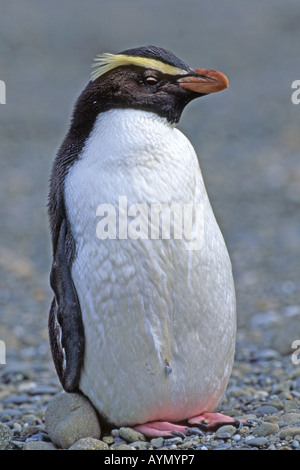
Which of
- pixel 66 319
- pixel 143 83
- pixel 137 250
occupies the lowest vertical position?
pixel 66 319

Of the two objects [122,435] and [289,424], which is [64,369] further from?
[289,424]

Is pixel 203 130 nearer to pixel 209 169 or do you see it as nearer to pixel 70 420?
pixel 209 169

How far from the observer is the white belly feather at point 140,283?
A: 2326mm

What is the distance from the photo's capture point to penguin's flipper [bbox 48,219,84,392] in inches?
95.2

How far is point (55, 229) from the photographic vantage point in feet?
8.16

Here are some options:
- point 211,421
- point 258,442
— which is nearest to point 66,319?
point 211,421

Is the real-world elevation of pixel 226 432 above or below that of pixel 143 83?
below

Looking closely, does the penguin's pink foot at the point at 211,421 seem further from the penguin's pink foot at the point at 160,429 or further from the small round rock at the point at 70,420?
the small round rock at the point at 70,420

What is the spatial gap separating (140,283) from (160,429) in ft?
1.62

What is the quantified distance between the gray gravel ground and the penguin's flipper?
248 mm

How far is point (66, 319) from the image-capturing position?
243cm

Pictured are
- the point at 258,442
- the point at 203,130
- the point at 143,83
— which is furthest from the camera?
the point at 203,130

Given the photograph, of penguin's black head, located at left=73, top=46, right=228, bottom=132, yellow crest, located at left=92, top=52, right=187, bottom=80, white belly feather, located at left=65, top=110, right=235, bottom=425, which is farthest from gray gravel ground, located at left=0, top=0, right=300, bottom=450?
yellow crest, located at left=92, top=52, right=187, bottom=80

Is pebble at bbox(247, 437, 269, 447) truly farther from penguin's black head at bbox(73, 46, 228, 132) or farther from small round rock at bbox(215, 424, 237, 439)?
penguin's black head at bbox(73, 46, 228, 132)
